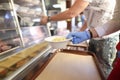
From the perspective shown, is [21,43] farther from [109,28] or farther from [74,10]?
[109,28]

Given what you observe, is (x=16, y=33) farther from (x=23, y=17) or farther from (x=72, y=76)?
(x=72, y=76)

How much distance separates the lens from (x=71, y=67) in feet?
4.25

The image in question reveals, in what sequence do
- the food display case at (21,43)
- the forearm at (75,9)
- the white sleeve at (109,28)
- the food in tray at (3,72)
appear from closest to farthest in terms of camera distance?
1. the food in tray at (3,72)
2. the food display case at (21,43)
3. the white sleeve at (109,28)
4. the forearm at (75,9)

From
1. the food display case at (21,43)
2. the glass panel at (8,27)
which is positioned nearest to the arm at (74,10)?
the food display case at (21,43)

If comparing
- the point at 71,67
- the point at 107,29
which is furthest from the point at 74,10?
the point at 71,67

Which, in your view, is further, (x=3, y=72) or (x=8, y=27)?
(x=8, y=27)

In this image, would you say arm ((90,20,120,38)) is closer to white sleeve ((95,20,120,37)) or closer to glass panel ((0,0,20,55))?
white sleeve ((95,20,120,37))

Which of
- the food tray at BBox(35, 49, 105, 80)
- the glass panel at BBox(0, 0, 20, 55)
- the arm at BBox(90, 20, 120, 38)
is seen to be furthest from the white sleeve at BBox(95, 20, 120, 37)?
the glass panel at BBox(0, 0, 20, 55)

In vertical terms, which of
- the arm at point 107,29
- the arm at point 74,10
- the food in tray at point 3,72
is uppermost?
the arm at point 74,10

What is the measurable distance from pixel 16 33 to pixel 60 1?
58.9 inches

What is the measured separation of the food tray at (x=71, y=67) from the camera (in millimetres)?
1121

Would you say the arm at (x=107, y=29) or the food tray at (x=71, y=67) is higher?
the arm at (x=107, y=29)

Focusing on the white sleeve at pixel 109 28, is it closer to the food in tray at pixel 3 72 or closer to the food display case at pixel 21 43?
the food display case at pixel 21 43

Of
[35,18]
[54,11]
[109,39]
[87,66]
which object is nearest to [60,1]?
[54,11]
